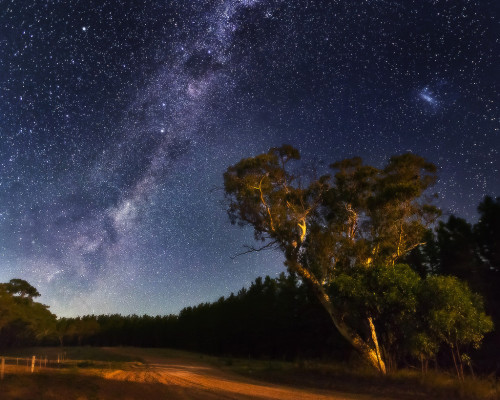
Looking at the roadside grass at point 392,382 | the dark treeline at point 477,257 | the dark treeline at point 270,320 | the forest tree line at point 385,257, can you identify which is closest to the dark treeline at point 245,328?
→ the dark treeline at point 270,320

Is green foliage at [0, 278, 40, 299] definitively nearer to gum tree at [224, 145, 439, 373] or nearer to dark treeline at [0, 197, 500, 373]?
dark treeline at [0, 197, 500, 373]

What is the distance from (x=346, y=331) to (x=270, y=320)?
105 feet

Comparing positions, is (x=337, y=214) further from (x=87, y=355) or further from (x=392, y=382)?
(x=87, y=355)

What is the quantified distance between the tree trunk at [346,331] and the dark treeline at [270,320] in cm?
231

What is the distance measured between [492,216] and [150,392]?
2502 cm

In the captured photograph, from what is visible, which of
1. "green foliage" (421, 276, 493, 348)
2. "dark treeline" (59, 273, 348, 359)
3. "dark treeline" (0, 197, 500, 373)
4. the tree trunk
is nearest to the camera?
"green foliage" (421, 276, 493, 348)

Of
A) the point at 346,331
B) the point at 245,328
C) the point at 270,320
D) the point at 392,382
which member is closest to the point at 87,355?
the point at 245,328

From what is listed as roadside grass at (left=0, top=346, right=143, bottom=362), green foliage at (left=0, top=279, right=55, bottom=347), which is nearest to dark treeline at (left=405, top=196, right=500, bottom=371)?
roadside grass at (left=0, top=346, right=143, bottom=362)

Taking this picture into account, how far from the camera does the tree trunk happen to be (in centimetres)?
2325

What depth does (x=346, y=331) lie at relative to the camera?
80.1 ft

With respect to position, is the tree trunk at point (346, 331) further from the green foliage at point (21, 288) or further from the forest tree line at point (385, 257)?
the green foliage at point (21, 288)

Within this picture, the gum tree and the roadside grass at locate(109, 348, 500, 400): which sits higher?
the gum tree

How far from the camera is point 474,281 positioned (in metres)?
28.2

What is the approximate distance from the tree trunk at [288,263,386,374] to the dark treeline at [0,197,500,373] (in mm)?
2309
